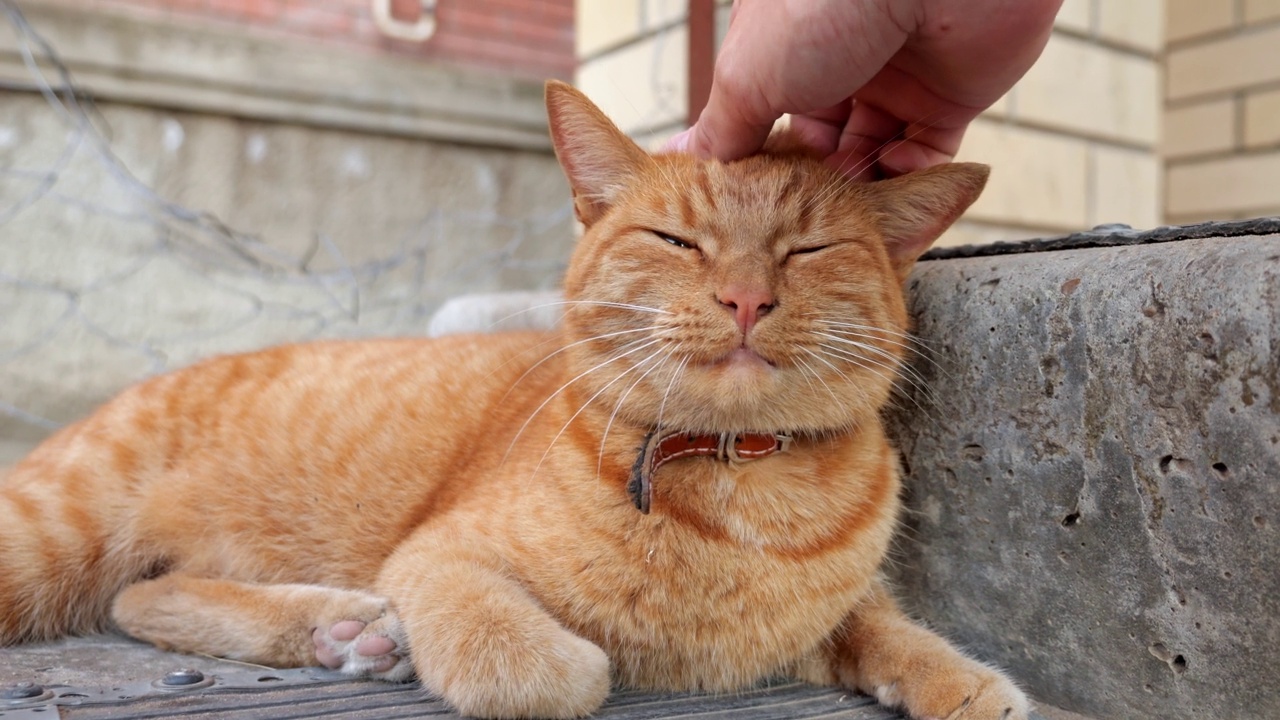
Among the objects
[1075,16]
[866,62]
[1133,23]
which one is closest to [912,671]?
[866,62]

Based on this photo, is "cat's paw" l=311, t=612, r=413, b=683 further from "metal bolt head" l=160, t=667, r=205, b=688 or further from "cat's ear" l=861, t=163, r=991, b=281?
"cat's ear" l=861, t=163, r=991, b=281

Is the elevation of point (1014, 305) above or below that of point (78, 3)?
below

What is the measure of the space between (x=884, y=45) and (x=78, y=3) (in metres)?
4.62

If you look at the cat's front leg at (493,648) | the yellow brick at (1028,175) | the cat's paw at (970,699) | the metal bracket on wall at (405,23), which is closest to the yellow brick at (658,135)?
the yellow brick at (1028,175)

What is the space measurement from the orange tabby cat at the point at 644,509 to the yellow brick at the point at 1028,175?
229 cm

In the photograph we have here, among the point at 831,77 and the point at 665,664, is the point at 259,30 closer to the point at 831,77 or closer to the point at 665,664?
the point at 831,77

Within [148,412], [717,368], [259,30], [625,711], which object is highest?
[259,30]

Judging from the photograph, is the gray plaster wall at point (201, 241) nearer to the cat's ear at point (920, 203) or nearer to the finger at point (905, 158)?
the finger at point (905, 158)

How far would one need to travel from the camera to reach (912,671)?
1.76 metres

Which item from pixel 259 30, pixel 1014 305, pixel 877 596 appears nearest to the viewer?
pixel 1014 305

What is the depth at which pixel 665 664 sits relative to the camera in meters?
1.75

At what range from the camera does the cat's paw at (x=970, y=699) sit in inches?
65.1

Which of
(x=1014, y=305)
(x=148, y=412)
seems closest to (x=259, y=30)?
(x=148, y=412)

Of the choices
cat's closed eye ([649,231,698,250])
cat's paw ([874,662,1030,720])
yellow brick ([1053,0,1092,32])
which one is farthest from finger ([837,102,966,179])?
yellow brick ([1053,0,1092,32])
